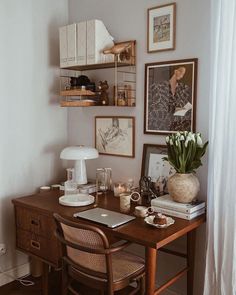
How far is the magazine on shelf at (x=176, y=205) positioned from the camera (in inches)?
74.6

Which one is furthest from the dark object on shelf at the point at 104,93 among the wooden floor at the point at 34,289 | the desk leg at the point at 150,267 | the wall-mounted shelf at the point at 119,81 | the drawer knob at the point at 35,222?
the wooden floor at the point at 34,289

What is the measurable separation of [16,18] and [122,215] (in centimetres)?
166

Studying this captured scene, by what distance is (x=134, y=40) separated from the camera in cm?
236

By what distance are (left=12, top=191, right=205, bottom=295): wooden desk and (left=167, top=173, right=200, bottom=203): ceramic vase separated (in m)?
0.13

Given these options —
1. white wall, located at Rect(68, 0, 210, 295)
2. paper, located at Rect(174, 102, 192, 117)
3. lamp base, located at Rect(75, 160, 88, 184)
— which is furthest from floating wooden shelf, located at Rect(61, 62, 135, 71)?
lamp base, located at Rect(75, 160, 88, 184)

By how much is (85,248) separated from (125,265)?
0.35 meters

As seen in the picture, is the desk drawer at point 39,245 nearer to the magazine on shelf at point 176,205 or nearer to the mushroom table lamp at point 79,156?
the mushroom table lamp at point 79,156

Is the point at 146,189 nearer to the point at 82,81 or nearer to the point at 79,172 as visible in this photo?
the point at 79,172

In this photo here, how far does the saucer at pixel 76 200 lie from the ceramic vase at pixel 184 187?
580mm

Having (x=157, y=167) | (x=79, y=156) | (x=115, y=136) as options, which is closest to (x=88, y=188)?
(x=79, y=156)

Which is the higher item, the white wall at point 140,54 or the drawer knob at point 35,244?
the white wall at point 140,54

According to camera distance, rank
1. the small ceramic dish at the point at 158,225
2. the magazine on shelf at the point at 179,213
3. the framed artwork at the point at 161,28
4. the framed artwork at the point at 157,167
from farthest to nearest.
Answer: the framed artwork at the point at 157,167 < the framed artwork at the point at 161,28 < the magazine on shelf at the point at 179,213 < the small ceramic dish at the point at 158,225

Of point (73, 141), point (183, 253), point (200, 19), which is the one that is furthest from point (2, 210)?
point (200, 19)

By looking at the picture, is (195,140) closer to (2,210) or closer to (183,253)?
(183,253)
